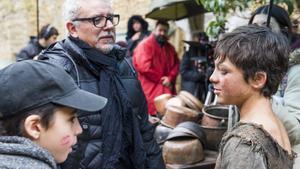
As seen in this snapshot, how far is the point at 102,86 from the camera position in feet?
6.68

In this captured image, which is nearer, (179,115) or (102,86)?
(102,86)

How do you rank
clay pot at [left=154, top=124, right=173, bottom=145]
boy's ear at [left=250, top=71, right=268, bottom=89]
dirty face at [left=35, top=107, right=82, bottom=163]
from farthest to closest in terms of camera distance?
clay pot at [left=154, top=124, right=173, bottom=145]
boy's ear at [left=250, top=71, right=268, bottom=89]
dirty face at [left=35, top=107, right=82, bottom=163]

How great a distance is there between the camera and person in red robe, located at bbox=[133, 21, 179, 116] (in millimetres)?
5436

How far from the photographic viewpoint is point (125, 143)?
Answer: 213cm

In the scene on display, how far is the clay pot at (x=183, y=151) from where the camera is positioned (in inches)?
113

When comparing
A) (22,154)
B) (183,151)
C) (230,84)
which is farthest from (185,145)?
(22,154)

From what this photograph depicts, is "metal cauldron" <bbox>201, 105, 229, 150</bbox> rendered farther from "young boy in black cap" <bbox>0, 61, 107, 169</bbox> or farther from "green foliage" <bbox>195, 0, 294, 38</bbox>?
"young boy in black cap" <bbox>0, 61, 107, 169</bbox>

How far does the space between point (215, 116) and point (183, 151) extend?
412mm

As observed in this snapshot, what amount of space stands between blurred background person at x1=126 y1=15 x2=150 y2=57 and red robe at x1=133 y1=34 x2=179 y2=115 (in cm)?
91

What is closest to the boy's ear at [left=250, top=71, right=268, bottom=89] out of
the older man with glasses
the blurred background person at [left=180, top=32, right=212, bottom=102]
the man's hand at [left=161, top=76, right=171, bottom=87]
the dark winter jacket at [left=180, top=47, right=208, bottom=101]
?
the older man with glasses

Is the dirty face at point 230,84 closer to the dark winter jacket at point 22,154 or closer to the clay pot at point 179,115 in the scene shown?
the dark winter jacket at point 22,154

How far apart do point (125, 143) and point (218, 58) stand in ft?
2.47

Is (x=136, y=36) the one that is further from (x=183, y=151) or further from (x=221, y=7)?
(x=183, y=151)

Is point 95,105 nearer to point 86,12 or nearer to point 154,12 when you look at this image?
point 86,12
